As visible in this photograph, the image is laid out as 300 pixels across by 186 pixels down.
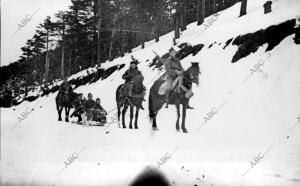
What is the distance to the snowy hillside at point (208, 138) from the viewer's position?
311 inches

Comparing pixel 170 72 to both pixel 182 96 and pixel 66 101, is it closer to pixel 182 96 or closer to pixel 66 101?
pixel 182 96

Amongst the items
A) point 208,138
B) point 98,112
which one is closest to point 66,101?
point 98,112

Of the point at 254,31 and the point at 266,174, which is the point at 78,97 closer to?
the point at 254,31

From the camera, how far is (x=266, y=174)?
770 cm

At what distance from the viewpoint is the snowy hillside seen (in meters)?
7.89

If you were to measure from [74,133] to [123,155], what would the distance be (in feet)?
11.2

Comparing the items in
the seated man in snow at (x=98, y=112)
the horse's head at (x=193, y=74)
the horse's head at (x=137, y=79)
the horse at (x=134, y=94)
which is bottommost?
the seated man in snow at (x=98, y=112)

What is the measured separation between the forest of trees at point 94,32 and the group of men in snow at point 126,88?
14.2 feet

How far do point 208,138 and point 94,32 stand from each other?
1390 centimetres

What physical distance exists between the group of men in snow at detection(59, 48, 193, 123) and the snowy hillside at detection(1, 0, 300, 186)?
800 mm

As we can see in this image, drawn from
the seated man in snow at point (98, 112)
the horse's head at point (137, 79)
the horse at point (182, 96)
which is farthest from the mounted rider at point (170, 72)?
the seated man in snow at point (98, 112)

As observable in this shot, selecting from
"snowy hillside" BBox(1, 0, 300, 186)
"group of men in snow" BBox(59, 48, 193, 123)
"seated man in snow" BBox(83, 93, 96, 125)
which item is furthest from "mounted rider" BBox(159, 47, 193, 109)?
"seated man in snow" BBox(83, 93, 96, 125)

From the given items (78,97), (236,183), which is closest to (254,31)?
(78,97)

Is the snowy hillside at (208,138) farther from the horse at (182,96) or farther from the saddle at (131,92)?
the saddle at (131,92)
